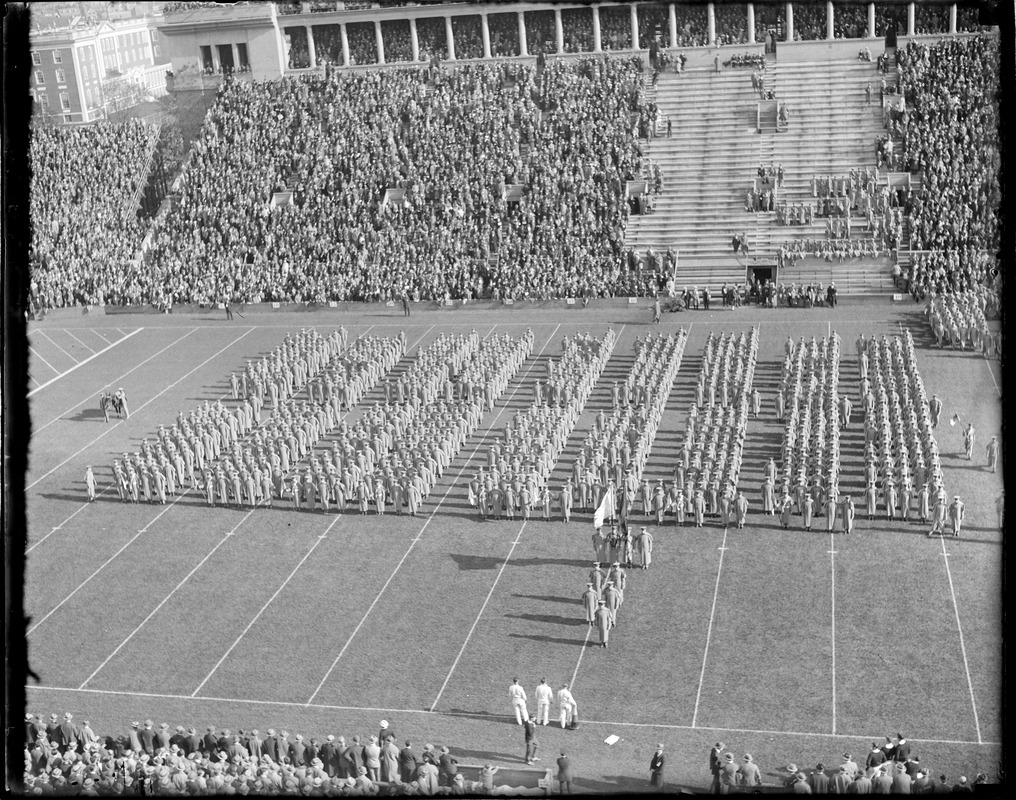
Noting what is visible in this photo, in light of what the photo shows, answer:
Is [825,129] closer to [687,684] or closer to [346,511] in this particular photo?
[346,511]

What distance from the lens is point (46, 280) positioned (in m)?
48.8

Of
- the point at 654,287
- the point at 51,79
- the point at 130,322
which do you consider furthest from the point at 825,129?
the point at 51,79

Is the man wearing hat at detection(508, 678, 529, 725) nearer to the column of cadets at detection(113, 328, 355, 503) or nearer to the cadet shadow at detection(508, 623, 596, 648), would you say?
the cadet shadow at detection(508, 623, 596, 648)

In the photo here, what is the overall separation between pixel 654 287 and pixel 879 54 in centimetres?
1667

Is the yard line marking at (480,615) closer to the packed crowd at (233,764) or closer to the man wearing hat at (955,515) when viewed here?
the packed crowd at (233,764)

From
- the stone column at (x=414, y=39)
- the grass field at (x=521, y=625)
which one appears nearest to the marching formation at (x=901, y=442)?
the grass field at (x=521, y=625)

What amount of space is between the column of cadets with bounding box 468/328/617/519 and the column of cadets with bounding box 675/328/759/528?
2.64m

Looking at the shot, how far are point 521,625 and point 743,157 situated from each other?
30.8m

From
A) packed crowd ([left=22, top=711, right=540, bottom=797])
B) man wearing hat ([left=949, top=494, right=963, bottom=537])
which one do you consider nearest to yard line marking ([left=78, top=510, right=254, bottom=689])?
packed crowd ([left=22, top=711, right=540, bottom=797])

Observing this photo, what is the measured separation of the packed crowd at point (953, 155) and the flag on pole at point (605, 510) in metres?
18.6

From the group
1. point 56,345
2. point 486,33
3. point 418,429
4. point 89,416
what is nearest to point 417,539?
point 418,429

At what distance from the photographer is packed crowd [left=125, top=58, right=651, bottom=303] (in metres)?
46.4

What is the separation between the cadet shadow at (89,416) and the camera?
35719 millimetres

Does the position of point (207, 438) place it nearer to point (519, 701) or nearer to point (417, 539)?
point (417, 539)
